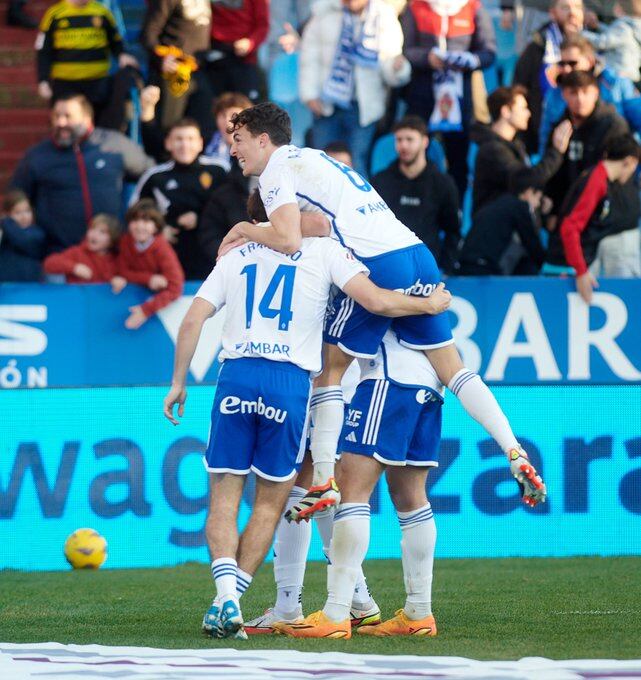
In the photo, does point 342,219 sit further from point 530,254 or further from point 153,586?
point 530,254

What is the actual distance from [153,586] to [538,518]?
330 cm

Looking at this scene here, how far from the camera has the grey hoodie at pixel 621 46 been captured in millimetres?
14671

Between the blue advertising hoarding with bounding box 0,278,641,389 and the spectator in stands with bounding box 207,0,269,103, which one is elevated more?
the spectator in stands with bounding box 207,0,269,103

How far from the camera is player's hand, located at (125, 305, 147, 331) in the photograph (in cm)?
1191

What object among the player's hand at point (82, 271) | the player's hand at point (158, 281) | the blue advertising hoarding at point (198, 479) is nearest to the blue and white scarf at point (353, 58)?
the player's hand at point (158, 281)

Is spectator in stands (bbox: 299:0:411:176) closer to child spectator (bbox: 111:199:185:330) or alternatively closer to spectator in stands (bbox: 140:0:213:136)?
spectator in stands (bbox: 140:0:213:136)

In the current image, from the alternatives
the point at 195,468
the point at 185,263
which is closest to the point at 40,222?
the point at 185,263

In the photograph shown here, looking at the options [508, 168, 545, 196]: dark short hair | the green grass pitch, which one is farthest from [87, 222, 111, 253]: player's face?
[508, 168, 545, 196]: dark short hair

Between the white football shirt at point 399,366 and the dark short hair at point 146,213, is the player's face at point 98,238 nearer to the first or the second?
the dark short hair at point 146,213

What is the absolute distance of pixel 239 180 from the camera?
12445 mm

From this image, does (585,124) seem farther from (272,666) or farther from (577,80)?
(272,666)

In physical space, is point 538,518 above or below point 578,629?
below

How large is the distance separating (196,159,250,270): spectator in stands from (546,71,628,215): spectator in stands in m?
2.75

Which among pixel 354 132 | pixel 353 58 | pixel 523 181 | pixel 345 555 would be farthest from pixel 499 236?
pixel 345 555
